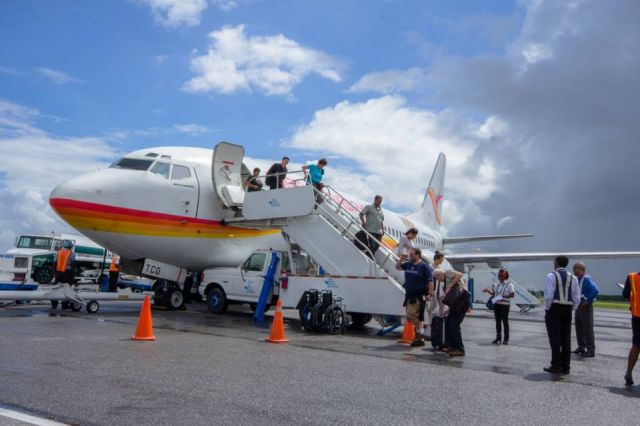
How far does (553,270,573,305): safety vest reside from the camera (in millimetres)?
8188

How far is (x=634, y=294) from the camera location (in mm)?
7543

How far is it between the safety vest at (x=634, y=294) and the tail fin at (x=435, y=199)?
83.5ft

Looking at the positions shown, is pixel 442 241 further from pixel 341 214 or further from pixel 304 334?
pixel 304 334

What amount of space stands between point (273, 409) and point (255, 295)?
31.1 feet

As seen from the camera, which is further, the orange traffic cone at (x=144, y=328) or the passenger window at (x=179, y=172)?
the passenger window at (x=179, y=172)

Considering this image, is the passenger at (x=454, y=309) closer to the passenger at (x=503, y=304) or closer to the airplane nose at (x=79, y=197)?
the passenger at (x=503, y=304)

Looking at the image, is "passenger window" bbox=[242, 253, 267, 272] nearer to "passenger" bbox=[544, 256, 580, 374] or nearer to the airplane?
the airplane

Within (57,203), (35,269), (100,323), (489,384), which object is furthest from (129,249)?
(35,269)

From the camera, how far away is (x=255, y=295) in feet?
46.8

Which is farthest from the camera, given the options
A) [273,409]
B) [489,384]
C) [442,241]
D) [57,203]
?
[442,241]

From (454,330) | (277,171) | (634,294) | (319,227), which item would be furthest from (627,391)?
(277,171)

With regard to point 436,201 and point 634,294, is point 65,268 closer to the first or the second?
point 634,294

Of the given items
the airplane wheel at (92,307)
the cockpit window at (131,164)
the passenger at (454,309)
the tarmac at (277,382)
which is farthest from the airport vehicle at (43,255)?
the passenger at (454,309)

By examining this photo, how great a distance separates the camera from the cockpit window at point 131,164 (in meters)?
14.2
